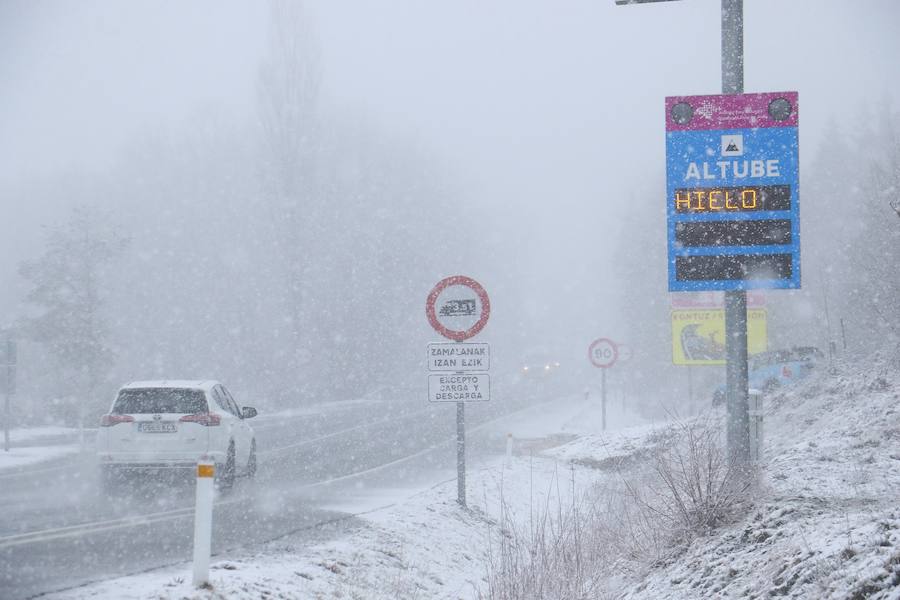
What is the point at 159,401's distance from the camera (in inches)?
503

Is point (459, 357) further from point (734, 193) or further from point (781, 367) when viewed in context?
point (781, 367)

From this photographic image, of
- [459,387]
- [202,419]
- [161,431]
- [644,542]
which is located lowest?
[644,542]

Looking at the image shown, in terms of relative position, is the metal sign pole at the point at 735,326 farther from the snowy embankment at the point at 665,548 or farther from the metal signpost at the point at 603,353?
the metal signpost at the point at 603,353

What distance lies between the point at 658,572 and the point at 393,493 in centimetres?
799

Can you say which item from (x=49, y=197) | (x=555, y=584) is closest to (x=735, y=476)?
(x=555, y=584)

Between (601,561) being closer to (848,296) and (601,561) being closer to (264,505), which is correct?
(264,505)

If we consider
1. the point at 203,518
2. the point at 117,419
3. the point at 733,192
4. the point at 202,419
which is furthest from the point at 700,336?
the point at 203,518

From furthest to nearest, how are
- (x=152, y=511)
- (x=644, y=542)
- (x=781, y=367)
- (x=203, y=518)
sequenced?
(x=781, y=367) < (x=152, y=511) < (x=644, y=542) < (x=203, y=518)

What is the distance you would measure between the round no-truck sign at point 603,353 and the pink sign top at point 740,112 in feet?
46.1

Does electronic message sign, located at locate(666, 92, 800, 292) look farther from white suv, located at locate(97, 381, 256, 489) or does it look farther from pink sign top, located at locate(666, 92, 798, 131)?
white suv, located at locate(97, 381, 256, 489)

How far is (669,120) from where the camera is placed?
9.19 meters

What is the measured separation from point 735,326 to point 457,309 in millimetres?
3551

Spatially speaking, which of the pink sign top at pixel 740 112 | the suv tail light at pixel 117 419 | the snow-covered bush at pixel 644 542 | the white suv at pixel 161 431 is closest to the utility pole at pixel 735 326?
the pink sign top at pixel 740 112

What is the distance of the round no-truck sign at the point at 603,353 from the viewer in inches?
904
